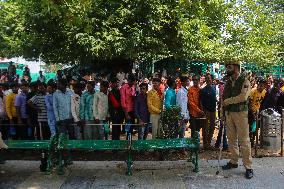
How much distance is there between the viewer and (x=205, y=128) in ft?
30.2

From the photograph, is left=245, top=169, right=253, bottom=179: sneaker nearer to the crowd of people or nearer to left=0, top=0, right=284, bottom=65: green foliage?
the crowd of people

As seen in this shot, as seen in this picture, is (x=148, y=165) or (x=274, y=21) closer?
(x=148, y=165)

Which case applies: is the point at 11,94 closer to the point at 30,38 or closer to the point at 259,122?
the point at 259,122

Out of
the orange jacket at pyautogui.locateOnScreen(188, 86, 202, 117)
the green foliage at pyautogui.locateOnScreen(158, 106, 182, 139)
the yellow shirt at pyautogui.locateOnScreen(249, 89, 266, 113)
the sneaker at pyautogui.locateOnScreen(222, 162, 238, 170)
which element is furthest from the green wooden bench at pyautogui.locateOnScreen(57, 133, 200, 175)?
the yellow shirt at pyautogui.locateOnScreen(249, 89, 266, 113)

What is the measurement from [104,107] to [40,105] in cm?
154

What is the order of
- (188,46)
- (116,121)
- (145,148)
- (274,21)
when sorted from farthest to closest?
(274,21), (188,46), (116,121), (145,148)

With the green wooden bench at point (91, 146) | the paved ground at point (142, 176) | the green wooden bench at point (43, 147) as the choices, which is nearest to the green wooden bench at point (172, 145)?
the green wooden bench at point (91, 146)

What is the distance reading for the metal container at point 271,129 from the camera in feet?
27.8

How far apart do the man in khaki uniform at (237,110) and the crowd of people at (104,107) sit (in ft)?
3.02

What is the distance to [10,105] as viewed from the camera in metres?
9.48

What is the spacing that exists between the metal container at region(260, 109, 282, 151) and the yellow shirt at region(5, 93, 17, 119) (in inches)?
227

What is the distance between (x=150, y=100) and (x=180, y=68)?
17231 millimetres

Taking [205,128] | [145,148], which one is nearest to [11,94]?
[145,148]

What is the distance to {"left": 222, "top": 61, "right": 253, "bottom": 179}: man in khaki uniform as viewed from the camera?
7023 millimetres
